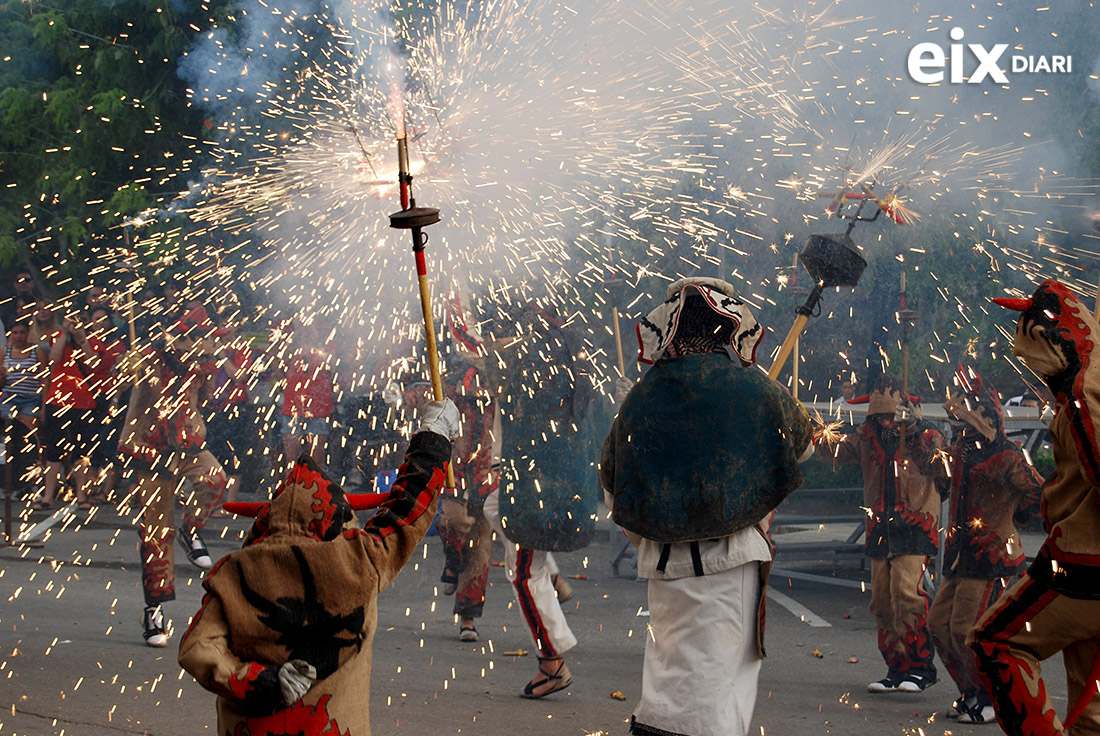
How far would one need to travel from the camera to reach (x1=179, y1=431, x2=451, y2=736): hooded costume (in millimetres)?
2943

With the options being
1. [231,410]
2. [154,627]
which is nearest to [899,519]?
[154,627]

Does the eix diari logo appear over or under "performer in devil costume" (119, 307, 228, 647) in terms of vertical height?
over

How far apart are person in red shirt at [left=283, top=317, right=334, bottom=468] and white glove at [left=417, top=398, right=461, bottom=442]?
24.4 ft

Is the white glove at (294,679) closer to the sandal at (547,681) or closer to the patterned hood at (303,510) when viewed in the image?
the patterned hood at (303,510)

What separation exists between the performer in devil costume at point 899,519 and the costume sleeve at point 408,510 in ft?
10.6

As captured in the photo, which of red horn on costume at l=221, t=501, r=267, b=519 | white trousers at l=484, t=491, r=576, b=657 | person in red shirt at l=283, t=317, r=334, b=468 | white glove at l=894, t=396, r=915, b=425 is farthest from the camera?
person in red shirt at l=283, t=317, r=334, b=468

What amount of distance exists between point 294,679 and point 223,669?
0.17 metres

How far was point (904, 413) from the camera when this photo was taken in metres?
6.22

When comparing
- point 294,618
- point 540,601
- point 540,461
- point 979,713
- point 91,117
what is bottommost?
point 979,713

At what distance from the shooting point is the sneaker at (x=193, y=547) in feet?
26.3

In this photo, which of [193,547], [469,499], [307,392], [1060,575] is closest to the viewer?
[1060,575]

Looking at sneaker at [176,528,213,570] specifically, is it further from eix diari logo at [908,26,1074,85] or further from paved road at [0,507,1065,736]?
eix diari logo at [908,26,1074,85]

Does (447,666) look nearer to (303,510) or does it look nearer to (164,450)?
(164,450)

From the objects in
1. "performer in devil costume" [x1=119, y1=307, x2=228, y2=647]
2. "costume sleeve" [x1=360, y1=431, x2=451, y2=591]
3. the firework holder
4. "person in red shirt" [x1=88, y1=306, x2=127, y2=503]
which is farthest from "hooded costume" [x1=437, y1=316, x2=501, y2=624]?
"person in red shirt" [x1=88, y1=306, x2=127, y2=503]
